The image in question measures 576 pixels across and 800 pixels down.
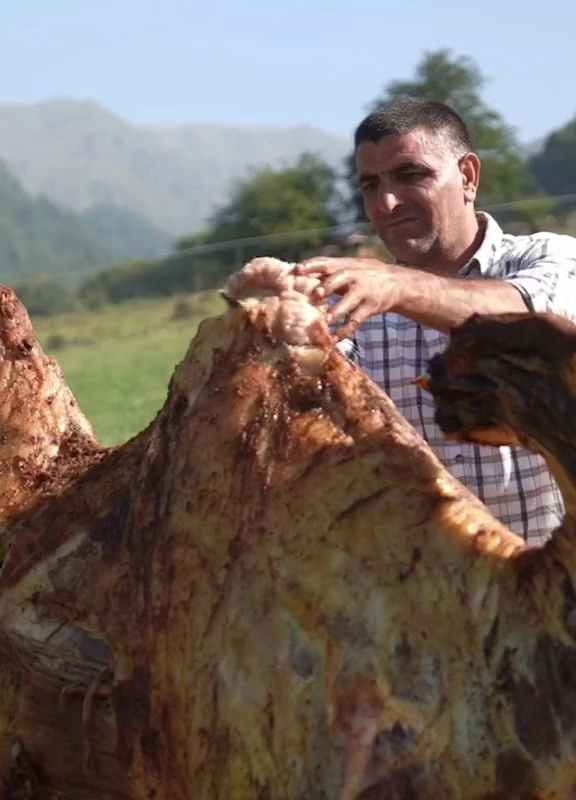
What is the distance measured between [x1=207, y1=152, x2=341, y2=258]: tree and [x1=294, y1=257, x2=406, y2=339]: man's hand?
63058 millimetres

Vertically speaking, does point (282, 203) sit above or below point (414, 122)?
above

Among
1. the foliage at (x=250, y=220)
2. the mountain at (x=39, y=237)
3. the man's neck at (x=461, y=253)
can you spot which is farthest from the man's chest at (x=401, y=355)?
the mountain at (x=39, y=237)

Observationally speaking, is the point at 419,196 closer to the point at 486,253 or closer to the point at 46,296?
the point at 486,253

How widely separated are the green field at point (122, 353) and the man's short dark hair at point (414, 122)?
11.7 metres

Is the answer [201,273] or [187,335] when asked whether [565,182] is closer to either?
[201,273]

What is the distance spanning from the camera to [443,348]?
5.14 meters

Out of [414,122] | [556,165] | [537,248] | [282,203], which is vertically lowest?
[537,248]

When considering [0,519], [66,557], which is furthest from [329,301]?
[0,519]

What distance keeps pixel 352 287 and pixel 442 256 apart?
1808mm

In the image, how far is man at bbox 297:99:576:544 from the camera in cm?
495

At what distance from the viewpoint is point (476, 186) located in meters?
5.69

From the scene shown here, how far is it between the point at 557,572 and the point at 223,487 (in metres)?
0.90

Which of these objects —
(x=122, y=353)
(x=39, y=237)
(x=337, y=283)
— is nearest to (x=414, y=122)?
(x=337, y=283)

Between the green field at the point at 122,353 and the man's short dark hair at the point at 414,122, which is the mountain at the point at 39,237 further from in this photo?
the man's short dark hair at the point at 414,122
